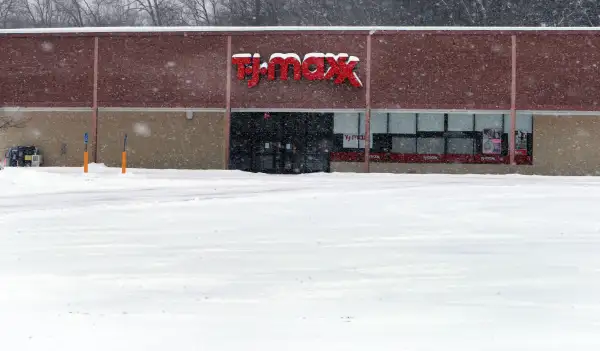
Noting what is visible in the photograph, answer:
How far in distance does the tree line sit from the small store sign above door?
2778 centimetres

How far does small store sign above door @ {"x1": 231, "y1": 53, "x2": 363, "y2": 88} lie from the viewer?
32.8m

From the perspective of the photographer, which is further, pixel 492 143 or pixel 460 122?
pixel 460 122

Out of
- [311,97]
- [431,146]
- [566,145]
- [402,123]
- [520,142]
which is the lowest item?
[431,146]

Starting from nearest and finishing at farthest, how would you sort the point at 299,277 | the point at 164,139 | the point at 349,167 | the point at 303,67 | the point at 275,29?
the point at 299,277 → the point at 349,167 → the point at 303,67 → the point at 275,29 → the point at 164,139

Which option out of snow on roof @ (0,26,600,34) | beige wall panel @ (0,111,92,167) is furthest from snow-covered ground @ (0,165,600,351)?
beige wall panel @ (0,111,92,167)

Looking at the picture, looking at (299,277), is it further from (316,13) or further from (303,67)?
(316,13)

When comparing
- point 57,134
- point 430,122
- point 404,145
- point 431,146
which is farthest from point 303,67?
point 57,134

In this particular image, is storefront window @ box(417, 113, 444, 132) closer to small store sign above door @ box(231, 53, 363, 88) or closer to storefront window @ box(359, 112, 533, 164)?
storefront window @ box(359, 112, 533, 164)

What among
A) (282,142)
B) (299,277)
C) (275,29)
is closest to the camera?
(299,277)

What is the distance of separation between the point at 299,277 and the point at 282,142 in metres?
26.5

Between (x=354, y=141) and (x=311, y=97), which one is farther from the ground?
(x=311, y=97)

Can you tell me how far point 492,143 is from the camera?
3222 centimetres

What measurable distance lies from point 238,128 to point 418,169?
7.96 m

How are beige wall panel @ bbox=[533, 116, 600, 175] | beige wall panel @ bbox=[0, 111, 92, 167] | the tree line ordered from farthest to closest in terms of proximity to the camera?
the tree line → beige wall panel @ bbox=[0, 111, 92, 167] → beige wall panel @ bbox=[533, 116, 600, 175]
